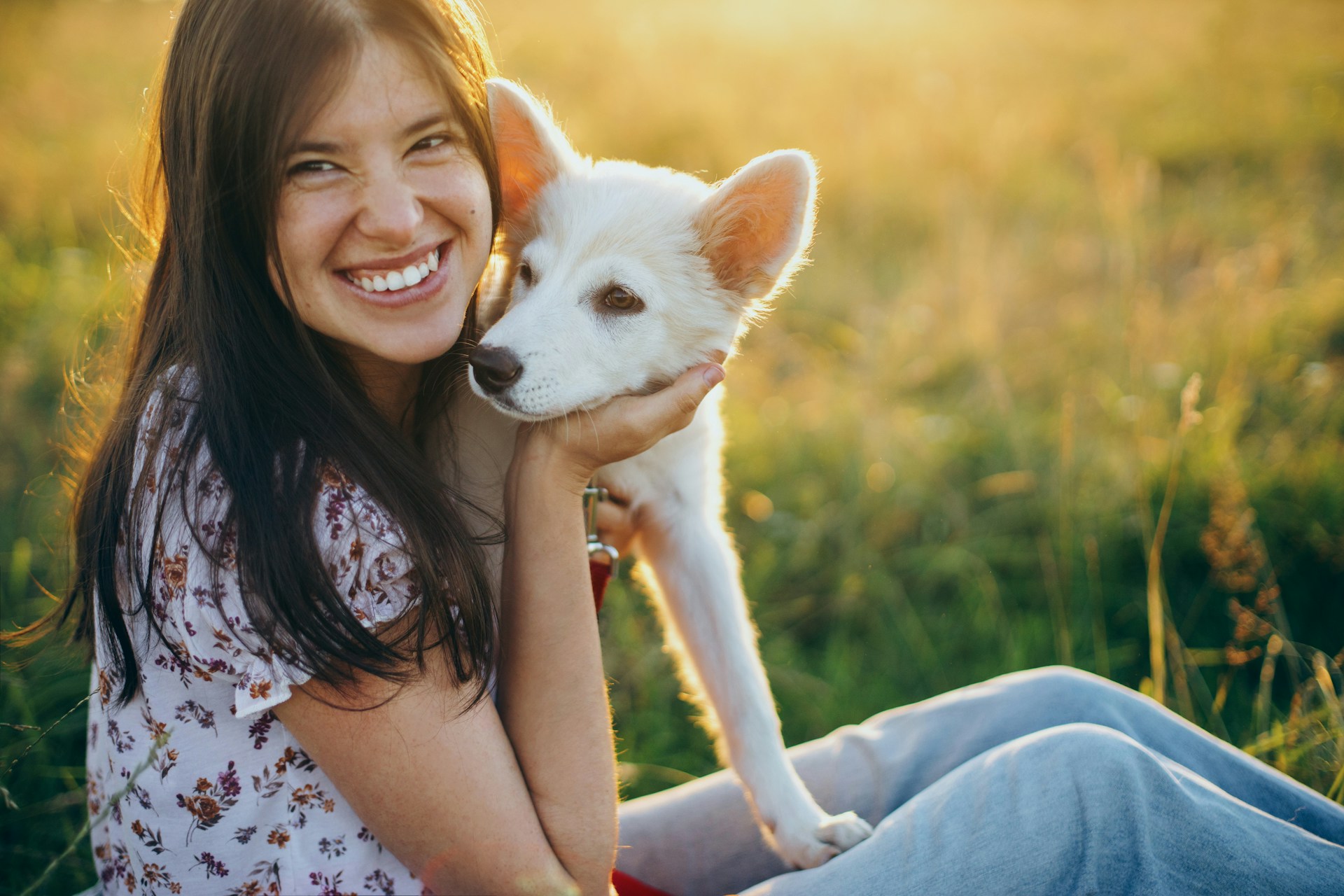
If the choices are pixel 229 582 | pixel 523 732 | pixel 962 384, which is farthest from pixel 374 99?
pixel 962 384

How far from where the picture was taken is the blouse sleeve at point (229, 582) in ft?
3.82

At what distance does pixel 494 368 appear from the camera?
1.58 m

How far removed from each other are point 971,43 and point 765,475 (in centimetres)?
727

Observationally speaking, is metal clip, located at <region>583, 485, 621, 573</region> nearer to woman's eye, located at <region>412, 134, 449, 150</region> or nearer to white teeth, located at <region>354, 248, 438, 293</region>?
white teeth, located at <region>354, 248, 438, 293</region>

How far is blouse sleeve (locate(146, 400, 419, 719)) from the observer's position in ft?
3.82

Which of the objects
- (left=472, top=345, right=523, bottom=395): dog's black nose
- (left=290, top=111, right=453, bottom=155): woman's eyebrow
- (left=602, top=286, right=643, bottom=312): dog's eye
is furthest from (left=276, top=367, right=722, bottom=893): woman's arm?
(left=290, top=111, right=453, bottom=155): woman's eyebrow

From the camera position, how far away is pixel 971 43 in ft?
28.9

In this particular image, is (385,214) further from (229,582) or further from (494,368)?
(229,582)

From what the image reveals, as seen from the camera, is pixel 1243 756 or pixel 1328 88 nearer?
pixel 1243 756

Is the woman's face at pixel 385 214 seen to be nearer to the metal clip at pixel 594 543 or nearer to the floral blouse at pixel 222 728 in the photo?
the floral blouse at pixel 222 728

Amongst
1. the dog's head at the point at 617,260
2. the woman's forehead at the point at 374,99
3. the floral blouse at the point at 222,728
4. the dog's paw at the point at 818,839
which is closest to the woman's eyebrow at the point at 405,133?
the woman's forehead at the point at 374,99

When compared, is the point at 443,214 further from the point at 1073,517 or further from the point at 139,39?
the point at 139,39

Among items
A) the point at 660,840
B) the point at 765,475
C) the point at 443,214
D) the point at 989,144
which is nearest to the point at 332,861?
the point at 660,840

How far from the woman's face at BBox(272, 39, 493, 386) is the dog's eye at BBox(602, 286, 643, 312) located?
0.37 m
